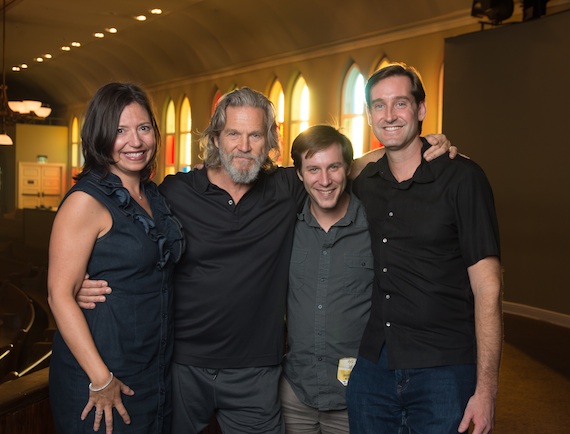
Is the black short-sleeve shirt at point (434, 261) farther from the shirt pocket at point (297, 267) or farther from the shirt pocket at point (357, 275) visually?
the shirt pocket at point (297, 267)

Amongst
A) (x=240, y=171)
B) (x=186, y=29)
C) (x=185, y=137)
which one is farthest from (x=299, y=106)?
(x=240, y=171)

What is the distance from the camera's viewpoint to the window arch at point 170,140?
1986 cm

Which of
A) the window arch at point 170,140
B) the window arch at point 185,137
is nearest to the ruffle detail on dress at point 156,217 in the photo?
the window arch at point 185,137

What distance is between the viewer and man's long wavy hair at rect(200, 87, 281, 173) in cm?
264

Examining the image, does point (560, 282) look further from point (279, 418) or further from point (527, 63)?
point (279, 418)

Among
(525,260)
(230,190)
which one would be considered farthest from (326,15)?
(230,190)

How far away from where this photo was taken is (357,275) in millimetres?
2488

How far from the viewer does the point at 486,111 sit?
8602 mm

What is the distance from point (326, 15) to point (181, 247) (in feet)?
34.2

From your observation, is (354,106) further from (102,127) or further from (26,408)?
(102,127)

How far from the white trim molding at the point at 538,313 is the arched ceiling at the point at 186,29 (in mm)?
4089

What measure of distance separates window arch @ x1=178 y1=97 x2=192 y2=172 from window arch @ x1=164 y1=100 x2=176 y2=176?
0.40 meters

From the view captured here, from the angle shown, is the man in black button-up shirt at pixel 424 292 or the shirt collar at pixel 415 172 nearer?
the man in black button-up shirt at pixel 424 292

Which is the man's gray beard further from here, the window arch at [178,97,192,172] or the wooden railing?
the window arch at [178,97,192,172]
